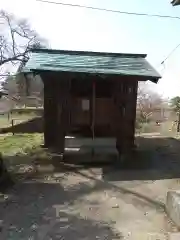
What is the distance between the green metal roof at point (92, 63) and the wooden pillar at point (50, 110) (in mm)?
745

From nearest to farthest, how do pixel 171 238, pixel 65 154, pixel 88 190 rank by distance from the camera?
pixel 171 238
pixel 88 190
pixel 65 154

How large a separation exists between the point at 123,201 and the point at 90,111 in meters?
5.05

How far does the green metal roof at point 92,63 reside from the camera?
374 inches

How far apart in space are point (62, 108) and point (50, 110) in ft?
1.68

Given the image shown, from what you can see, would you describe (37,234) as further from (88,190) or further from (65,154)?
(65,154)

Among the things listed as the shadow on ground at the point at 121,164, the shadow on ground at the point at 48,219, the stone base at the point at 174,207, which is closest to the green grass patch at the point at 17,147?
the shadow on ground at the point at 121,164

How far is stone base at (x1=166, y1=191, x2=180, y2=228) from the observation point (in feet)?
16.0

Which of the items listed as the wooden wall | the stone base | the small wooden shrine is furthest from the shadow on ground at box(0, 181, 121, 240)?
the wooden wall

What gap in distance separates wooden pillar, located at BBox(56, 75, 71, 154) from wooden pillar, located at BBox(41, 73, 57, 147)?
0.21m

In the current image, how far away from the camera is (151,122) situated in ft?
70.5

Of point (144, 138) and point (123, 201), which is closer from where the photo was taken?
point (123, 201)

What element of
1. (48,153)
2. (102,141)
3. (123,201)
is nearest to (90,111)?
(102,141)

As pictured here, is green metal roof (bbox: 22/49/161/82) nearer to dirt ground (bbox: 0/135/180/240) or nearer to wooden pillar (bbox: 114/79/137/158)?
wooden pillar (bbox: 114/79/137/158)

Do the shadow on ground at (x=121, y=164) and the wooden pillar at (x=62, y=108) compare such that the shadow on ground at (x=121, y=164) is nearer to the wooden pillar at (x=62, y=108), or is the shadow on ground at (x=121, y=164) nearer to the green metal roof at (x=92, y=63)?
the wooden pillar at (x=62, y=108)
